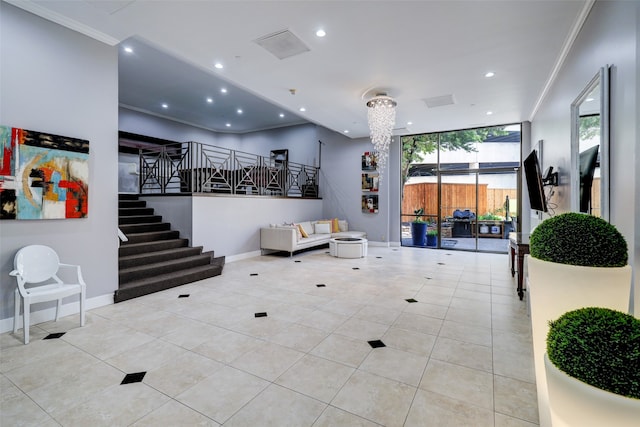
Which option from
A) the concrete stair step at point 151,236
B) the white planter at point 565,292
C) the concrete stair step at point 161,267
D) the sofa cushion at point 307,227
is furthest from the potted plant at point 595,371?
the sofa cushion at point 307,227

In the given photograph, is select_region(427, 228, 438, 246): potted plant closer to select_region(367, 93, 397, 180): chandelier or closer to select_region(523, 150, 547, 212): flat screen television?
select_region(367, 93, 397, 180): chandelier

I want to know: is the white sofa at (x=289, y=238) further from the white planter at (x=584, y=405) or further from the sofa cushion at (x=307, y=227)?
the white planter at (x=584, y=405)

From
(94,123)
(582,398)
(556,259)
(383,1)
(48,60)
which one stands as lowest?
(582,398)

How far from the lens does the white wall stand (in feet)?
10.3

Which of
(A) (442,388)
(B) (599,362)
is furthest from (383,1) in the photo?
(A) (442,388)

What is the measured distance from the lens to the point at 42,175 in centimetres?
336

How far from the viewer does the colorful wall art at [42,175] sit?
3.11 m

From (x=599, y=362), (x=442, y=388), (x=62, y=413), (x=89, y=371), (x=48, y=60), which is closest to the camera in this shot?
(x=599, y=362)

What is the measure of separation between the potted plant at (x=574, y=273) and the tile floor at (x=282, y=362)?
0.75 m

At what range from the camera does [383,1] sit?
306 cm

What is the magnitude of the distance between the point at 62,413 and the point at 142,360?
0.67 meters

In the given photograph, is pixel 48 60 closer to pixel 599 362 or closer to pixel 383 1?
pixel 383 1

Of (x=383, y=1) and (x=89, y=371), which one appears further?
(x=383, y=1)

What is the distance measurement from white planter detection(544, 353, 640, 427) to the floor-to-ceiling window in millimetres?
7946
